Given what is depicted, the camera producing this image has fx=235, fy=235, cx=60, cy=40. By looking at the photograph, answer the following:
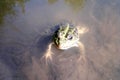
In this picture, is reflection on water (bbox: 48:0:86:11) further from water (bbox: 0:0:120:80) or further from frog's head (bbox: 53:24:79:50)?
frog's head (bbox: 53:24:79:50)

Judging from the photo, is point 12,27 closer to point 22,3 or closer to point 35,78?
point 22,3

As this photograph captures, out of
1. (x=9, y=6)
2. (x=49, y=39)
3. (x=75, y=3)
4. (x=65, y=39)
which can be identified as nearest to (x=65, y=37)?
(x=65, y=39)

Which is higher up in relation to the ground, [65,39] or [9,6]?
[9,6]

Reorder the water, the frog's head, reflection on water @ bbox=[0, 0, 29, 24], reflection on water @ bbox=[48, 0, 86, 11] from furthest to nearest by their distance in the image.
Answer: reflection on water @ bbox=[48, 0, 86, 11] < reflection on water @ bbox=[0, 0, 29, 24] < the frog's head < the water

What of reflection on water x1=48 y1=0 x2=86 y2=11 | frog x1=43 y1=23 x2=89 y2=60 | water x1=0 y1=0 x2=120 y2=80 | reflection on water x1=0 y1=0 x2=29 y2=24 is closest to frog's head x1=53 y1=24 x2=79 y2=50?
frog x1=43 y1=23 x2=89 y2=60

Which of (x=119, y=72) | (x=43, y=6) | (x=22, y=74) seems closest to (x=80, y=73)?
(x=119, y=72)

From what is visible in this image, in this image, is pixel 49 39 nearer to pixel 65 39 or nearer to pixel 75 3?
pixel 65 39

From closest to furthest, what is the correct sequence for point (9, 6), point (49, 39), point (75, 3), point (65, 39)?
point (65, 39), point (49, 39), point (9, 6), point (75, 3)
